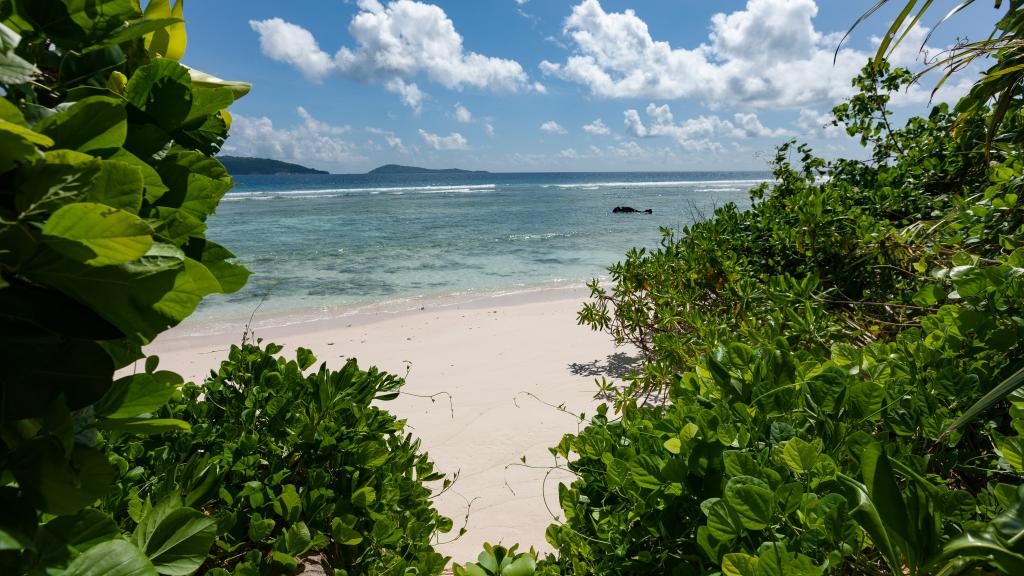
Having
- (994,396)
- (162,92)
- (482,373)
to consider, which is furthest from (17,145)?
(482,373)

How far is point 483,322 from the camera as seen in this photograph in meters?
8.34

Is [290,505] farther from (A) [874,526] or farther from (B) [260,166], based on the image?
(B) [260,166]

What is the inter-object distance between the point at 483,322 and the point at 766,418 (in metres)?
7.27

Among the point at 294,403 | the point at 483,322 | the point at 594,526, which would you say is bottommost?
the point at 483,322

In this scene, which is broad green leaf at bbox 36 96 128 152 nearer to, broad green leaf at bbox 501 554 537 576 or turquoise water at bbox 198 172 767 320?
broad green leaf at bbox 501 554 537 576

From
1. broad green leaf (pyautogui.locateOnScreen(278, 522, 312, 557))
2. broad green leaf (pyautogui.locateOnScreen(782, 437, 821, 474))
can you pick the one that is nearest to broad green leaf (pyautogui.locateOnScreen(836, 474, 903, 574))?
broad green leaf (pyautogui.locateOnScreen(782, 437, 821, 474))

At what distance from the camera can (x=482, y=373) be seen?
5688 millimetres

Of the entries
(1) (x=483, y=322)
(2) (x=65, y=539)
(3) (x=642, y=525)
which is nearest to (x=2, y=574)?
(2) (x=65, y=539)

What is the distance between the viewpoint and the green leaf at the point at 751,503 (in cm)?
83

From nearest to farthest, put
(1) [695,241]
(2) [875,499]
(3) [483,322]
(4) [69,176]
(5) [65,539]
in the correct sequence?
(4) [69,176], (5) [65,539], (2) [875,499], (1) [695,241], (3) [483,322]

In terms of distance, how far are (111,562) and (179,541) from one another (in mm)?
217

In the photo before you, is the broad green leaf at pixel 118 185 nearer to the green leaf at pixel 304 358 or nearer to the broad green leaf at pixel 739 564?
the broad green leaf at pixel 739 564

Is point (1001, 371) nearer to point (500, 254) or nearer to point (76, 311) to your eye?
point (76, 311)

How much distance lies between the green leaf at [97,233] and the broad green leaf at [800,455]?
38.1 inches
